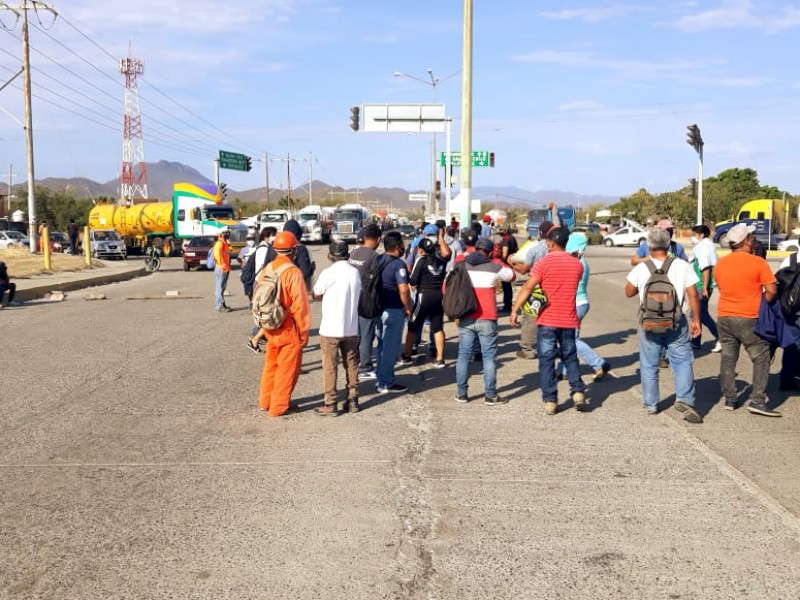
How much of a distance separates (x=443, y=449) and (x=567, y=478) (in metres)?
1.15

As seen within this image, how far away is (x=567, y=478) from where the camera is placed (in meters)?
5.98

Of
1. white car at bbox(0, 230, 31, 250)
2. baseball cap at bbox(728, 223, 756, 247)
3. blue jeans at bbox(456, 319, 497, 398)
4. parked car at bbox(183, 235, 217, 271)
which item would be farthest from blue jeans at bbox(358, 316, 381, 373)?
white car at bbox(0, 230, 31, 250)

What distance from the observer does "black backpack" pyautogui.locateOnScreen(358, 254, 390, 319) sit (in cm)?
884

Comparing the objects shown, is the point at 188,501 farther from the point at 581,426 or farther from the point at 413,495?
the point at 581,426

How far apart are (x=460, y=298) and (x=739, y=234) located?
2.69 metres

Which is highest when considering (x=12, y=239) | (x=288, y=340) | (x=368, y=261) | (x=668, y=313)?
(x=368, y=261)

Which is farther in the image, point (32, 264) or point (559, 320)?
point (32, 264)

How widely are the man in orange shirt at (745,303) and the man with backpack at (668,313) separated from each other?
1.32 feet

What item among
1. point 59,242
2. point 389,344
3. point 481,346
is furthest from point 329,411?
point 59,242

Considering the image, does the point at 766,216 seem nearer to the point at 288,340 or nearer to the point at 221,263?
the point at 221,263

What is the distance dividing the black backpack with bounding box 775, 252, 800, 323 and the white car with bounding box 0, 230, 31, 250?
43617 millimetres

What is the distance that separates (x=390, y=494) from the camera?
18.5 ft

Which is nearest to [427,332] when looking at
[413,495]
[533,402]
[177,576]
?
[533,402]

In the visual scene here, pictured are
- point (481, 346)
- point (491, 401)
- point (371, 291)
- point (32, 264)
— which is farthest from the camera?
point (32, 264)
